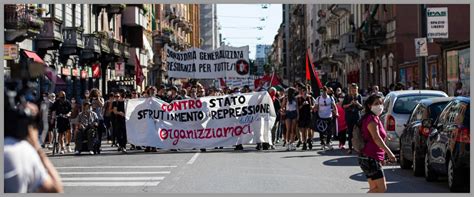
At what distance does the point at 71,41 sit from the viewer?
39.9 m

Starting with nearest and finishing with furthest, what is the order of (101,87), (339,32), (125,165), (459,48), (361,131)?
(361,131) < (125,165) < (459,48) < (101,87) < (339,32)

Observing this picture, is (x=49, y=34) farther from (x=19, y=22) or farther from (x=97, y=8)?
(x=97, y=8)

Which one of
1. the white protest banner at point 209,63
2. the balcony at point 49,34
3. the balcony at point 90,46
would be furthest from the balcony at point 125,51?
the white protest banner at point 209,63

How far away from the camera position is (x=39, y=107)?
5.04 m

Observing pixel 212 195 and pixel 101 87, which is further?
pixel 101 87

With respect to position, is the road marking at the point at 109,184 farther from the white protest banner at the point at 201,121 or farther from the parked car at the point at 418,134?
the white protest banner at the point at 201,121

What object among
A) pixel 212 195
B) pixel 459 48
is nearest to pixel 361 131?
pixel 212 195

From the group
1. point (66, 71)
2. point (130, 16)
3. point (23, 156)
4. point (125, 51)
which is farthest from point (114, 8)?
point (23, 156)

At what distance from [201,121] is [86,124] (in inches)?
107

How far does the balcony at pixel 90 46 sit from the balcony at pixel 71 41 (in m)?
2.31

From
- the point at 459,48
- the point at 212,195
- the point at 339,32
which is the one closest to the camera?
the point at 212,195

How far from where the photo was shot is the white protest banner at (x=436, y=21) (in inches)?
953

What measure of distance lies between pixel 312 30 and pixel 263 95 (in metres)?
87.5

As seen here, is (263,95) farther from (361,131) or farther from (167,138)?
(361,131)
